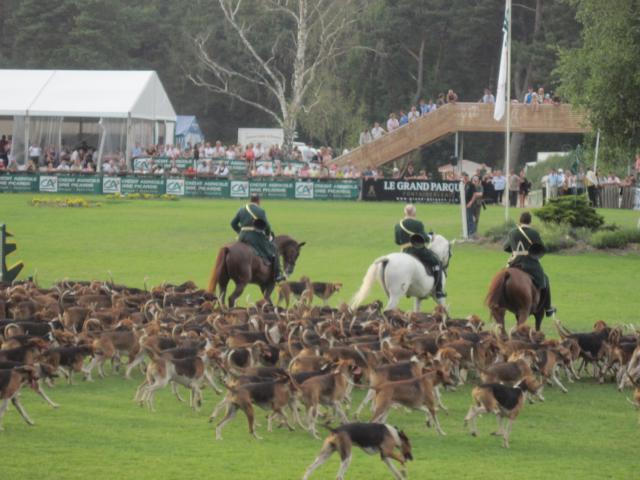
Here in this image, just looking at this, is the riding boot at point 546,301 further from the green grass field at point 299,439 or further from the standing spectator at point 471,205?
the standing spectator at point 471,205

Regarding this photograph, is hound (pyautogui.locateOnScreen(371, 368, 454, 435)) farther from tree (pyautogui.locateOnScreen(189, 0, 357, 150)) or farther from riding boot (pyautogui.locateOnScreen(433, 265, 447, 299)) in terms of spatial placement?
tree (pyautogui.locateOnScreen(189, 0, 357, 150))

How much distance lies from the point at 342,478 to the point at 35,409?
5137mm

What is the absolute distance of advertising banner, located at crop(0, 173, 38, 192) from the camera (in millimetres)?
64062

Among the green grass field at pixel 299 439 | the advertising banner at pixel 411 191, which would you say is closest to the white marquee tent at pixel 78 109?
the advertising banner at pixel 411 191

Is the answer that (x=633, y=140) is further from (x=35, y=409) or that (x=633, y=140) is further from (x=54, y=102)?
(x=54, y=102)

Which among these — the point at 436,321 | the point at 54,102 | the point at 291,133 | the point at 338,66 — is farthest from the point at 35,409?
the point at 338,66

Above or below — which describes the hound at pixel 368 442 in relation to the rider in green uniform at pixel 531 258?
below

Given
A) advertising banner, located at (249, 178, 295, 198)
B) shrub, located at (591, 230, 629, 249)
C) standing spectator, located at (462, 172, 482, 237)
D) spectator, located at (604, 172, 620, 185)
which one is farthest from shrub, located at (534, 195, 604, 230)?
advertising banner, located at (249, 178, 295, 198)

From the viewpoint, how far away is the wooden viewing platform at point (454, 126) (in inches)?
2653

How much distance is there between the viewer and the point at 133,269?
3350 cm

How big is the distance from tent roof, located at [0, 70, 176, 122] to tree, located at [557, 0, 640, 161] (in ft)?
95.9

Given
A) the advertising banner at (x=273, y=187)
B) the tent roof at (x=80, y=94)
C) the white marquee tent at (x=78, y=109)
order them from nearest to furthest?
the advertising banner at (x=273, y=187)
the tent roof at (x=80, y=94)
the white marquee tent at (x=78, y=109)

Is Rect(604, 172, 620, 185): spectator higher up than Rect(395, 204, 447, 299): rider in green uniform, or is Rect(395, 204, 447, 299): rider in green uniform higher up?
Rect(604, 172, 620, 185): spectator

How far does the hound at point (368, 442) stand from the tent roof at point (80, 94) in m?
53.7
